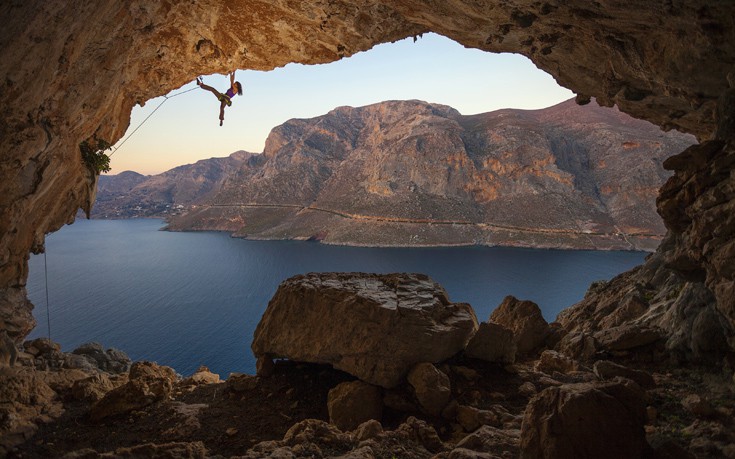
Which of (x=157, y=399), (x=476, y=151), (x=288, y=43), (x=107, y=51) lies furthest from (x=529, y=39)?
(x=476, y=151)

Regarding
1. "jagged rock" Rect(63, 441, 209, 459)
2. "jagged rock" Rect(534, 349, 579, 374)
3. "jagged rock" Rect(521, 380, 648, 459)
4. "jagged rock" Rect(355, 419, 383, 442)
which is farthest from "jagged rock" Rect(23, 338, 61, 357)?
"jagged rock" Rect(534, 349, 579, 374)

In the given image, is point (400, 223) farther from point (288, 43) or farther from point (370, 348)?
point (370, 348)

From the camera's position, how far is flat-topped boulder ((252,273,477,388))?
6.40 m

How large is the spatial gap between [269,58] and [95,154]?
690 centimetres

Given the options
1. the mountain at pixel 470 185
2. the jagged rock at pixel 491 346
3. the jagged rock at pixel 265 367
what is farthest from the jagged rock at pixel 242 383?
the mountain at pixel 470 185

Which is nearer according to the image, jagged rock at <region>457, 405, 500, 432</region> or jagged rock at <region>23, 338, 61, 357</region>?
jagged rock at <region>457, 405, 500, 432</region>

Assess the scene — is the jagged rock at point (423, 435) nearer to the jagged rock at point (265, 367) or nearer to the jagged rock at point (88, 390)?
the jagged rock at point (265, 367)

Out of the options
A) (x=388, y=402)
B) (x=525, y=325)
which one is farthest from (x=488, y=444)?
(x=525, y=325)

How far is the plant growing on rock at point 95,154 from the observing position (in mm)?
11758

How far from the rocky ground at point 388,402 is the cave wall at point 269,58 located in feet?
6.01

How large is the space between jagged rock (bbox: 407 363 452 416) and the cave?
12.4 ft

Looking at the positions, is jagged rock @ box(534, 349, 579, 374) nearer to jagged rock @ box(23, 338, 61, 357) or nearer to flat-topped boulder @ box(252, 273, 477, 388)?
flat-topped boulder @ box(252, 273, 477, 388)

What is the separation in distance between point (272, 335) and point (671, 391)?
22.3 feet

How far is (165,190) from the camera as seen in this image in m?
148
